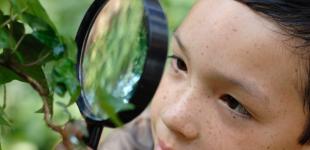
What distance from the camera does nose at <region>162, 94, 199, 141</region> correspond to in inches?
38.5

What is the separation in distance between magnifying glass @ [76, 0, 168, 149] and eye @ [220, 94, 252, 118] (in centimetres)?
19

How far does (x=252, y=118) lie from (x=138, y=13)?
0.89 feet

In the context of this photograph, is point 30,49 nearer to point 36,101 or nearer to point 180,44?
point 180,44

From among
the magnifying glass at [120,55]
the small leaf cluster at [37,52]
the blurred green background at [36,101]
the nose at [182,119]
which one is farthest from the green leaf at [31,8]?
the blurred green background at [36,101]

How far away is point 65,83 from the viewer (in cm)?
67

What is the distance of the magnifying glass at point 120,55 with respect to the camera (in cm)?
81

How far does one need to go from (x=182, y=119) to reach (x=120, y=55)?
0.17 meters

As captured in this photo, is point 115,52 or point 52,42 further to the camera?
point 115,52

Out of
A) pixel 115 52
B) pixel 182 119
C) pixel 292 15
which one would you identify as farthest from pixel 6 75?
pixel 292 15

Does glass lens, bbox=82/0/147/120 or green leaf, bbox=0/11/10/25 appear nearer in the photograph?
green leaf, bbox=0/11/10/25

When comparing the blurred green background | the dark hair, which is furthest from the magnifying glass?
the blurred green background

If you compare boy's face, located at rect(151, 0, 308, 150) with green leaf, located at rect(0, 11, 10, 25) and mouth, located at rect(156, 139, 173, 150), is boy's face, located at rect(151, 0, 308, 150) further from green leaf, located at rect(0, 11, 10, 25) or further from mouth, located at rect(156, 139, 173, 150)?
green leaf, located at rect(0, 11, 10, 25)

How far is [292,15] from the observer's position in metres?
0.99

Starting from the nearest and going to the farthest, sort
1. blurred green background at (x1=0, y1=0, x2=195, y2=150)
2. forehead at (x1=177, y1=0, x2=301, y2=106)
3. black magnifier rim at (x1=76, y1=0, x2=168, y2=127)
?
black magnifier rim at (x1=76, y1=0, x2=168, y2=127) → forehead at (x1=177, y1=0, x2=301, y2=106) → blurred green background at (x1=0, y1=0, x2=195, y2=150)
